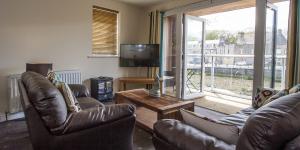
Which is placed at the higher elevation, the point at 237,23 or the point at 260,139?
the point at 237,23

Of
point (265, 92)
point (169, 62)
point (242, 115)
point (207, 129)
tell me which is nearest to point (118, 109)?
point (207, 129)

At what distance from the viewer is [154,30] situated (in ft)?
15.9

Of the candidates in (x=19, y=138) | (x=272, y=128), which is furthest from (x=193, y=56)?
(x=272, y=128)

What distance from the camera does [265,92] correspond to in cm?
246

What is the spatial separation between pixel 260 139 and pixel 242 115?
1.50 metres

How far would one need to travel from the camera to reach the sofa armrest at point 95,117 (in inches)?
60.2

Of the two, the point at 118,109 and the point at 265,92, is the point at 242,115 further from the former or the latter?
the point at 118,109

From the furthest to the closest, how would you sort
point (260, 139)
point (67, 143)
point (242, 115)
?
1. point (242, 115)
2. point (67, 143)
3. point (260, 139)

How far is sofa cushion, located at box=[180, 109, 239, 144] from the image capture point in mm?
1062

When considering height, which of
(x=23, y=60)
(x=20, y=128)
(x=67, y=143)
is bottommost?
(x=20, y=128)

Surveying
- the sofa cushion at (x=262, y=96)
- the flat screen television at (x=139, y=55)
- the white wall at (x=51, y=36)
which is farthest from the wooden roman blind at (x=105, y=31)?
the sofa cushion at (x=262, y=96)

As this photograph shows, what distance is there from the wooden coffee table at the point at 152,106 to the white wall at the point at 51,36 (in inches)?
57.2

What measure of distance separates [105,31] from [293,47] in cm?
361

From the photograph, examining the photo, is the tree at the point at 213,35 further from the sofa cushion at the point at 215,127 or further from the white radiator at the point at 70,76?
the sofa cushion at the point at 215,127
